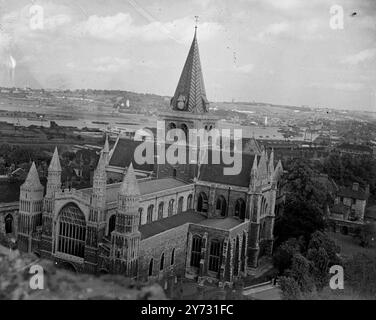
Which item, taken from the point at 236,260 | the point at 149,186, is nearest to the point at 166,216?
the point at 149,186

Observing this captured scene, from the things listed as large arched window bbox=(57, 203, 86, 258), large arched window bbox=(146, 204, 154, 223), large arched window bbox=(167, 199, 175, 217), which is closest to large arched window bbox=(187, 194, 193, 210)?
large arched window bbox=(167, 199, 175, 217)

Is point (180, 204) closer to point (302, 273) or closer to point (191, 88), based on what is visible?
point (191, 88)

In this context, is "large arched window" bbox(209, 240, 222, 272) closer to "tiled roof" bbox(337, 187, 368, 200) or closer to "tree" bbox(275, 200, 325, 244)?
"tree" bbox(275, 200, 325, 244)

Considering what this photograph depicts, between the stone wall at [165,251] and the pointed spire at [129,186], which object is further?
the stone wall at [165,251]

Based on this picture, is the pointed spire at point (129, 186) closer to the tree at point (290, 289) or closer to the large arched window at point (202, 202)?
the tree at point (290, 289)

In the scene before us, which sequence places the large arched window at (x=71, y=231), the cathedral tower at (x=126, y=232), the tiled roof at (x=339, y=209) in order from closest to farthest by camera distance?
1. the cathedral tower at (x=126, y=232)
2. the large arched window at (x=71, y=231)
3. the tiled roof at (x=339, y=209)

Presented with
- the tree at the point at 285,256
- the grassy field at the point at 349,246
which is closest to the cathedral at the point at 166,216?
the tree at the point at 285,256
